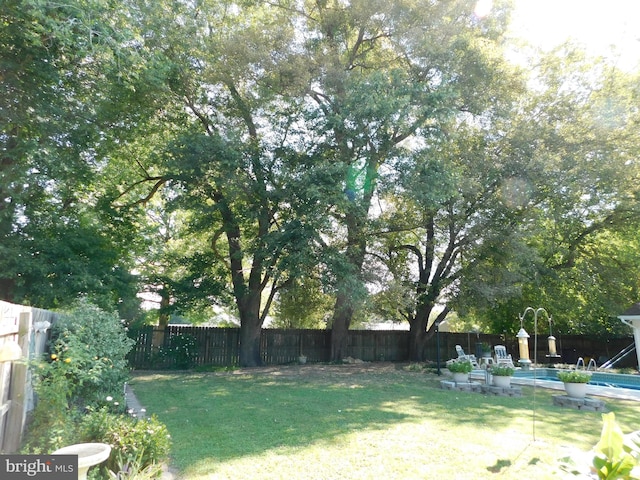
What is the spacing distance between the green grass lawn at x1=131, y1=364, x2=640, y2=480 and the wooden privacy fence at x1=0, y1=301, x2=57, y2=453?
1459 millimetres

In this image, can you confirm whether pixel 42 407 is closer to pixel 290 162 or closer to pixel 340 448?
pixel 340 448

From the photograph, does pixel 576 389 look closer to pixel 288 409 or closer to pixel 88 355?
pixel 288 409

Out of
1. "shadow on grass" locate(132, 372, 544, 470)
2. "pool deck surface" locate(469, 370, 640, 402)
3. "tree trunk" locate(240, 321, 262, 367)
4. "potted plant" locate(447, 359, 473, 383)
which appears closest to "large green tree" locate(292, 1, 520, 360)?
"potted plant" locate(447, 359, 473, 383)

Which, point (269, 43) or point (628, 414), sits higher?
point (269, 43)

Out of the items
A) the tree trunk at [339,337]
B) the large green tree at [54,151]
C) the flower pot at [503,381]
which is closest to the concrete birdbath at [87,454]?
the large green tree at [54,151]

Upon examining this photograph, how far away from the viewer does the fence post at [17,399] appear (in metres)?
3.61

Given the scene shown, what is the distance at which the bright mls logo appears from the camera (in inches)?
103

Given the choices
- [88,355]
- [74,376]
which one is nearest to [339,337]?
[88,355]

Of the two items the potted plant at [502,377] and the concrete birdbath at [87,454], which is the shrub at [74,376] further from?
the potted plant at [502,377]

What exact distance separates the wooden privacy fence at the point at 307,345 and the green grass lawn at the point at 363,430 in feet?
15.1

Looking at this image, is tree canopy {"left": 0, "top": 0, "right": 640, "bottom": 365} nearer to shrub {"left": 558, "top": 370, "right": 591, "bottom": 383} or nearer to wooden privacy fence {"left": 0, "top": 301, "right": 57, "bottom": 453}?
shrub {"left": 558, "top": 370, "right": 591, "bottom": 383}

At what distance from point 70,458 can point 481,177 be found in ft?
44.7

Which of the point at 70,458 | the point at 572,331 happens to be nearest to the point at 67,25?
the point at 70,458

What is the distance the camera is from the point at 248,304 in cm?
1509
